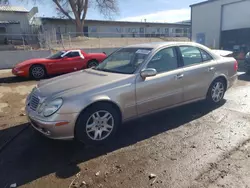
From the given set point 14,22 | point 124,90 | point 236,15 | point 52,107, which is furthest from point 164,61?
point 14,22

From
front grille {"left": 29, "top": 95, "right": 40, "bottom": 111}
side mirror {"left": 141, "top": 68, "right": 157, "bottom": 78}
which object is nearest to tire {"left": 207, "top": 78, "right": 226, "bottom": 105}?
side mirror {"left": 141, "top": 68, "right": 157, "bottom": 78}

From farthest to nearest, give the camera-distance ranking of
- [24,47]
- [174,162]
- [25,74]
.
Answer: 1. [24,47]
2. [25,74]
3. [174,162]

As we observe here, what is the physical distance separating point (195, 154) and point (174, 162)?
0.38m

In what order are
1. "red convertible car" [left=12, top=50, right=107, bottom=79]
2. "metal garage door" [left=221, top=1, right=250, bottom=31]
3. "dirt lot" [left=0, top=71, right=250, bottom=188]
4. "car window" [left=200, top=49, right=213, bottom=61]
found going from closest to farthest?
1. "dirt lot" [left=0, top=71, right=250, bottom=188]
2. "car window" [left=200, top=49, right=213, bottom=61]
3. "red convertible car" [left=12, top=50, right=107, bottom=79]
4. "metal garage door" [left=221, top=1, right=250, bottom=31]

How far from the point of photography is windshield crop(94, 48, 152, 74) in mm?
3777

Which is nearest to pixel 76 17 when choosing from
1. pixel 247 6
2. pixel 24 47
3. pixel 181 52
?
pixel 24 47

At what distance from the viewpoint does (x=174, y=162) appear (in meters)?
2.82

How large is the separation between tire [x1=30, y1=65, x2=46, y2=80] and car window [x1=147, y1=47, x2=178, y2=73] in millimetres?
7271

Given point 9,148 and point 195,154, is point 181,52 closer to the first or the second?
point 195,154

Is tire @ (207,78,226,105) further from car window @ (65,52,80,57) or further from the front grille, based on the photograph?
A: car window @ (65,52,80,57)

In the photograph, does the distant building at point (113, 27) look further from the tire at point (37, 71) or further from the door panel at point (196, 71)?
the door panel at point (196, 71)

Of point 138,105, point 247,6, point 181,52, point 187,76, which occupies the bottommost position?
point 138,105

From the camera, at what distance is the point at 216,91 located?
4801mm

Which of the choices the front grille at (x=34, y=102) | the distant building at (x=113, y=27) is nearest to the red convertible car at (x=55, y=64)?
the front grille at (x=34, y=102)
